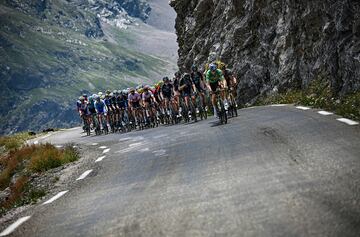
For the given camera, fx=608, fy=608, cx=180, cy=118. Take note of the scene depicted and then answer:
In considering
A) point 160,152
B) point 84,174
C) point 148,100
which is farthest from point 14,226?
point 148,100

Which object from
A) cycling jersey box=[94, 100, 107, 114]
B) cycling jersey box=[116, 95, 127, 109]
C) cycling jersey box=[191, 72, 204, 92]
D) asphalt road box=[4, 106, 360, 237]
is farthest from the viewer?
cycling jersey box=[94, 100, 107, 114]

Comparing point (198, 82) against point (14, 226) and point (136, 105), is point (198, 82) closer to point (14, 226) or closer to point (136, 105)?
point (136, 105)

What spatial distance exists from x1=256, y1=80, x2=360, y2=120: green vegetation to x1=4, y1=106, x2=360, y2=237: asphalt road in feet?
4.06

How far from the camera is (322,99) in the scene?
1958 cm

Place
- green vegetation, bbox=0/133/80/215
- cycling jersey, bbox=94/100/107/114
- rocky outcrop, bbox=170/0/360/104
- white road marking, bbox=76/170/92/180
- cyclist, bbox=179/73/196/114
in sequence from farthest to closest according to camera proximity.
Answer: cycling jersey, bbox=94/100/107/114 → cyclist, bbox=179/73/196/114 → rocky outcrop, bbox=170/0/360/104 → white road marking, bbox=76/170/92/180 → green vegetation, bbox=0/133/80/215

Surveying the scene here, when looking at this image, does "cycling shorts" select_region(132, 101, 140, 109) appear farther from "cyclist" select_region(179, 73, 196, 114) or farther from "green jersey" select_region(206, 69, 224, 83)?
"green jersey" select_region(206, 69, 224, 83)

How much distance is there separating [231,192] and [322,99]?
1248cm

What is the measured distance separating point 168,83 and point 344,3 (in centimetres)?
1040

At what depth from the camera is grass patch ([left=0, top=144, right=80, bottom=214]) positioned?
12.5 m

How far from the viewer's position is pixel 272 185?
7750 millimetres

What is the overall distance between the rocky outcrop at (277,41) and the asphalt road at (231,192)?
668 centimetres

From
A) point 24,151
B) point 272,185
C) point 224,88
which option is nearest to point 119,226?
point 272,185

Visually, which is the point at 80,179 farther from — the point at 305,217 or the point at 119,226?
the point at 305,217

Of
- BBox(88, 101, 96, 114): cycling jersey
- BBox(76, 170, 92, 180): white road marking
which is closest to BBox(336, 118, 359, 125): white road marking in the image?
BBox(76, 170, 92, 180): white road marking
